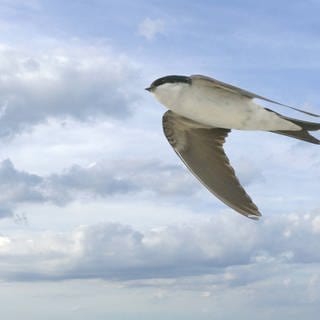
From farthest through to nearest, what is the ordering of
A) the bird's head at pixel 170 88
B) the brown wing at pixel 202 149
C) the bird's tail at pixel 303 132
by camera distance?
the brown wing at pixel 202 149, the bird's tail at pixel 303 132, the bird's head at pixel 170 88

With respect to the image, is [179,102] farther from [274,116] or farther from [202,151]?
[202,151]

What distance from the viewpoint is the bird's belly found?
927 cm

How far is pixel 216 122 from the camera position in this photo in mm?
9570

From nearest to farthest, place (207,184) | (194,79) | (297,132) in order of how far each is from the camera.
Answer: (194,79) < (297,132) < (207,184)

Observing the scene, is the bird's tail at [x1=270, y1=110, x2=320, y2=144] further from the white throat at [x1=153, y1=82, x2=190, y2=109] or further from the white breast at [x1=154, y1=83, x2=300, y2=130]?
the white throat at [x1=153, y1=82, x2=190, y2=109]

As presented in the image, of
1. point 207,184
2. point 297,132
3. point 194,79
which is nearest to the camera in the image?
point 194,79

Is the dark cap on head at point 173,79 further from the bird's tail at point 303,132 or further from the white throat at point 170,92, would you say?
the bird's tail at point 303,132

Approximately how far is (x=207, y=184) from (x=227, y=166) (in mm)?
472

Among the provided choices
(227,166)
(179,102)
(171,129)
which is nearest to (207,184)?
(227,166)

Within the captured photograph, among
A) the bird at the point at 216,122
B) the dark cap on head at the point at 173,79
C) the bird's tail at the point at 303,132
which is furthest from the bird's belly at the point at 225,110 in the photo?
the bird's tail at the point at 303,132

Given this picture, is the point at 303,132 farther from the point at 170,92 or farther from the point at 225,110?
the point at 170,92

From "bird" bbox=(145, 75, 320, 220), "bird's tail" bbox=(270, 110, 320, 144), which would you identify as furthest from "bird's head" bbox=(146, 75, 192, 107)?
"bird's tail" bbox=(270, 110, 320, 144)

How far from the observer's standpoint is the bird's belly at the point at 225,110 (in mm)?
9266

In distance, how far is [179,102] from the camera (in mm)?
9227
